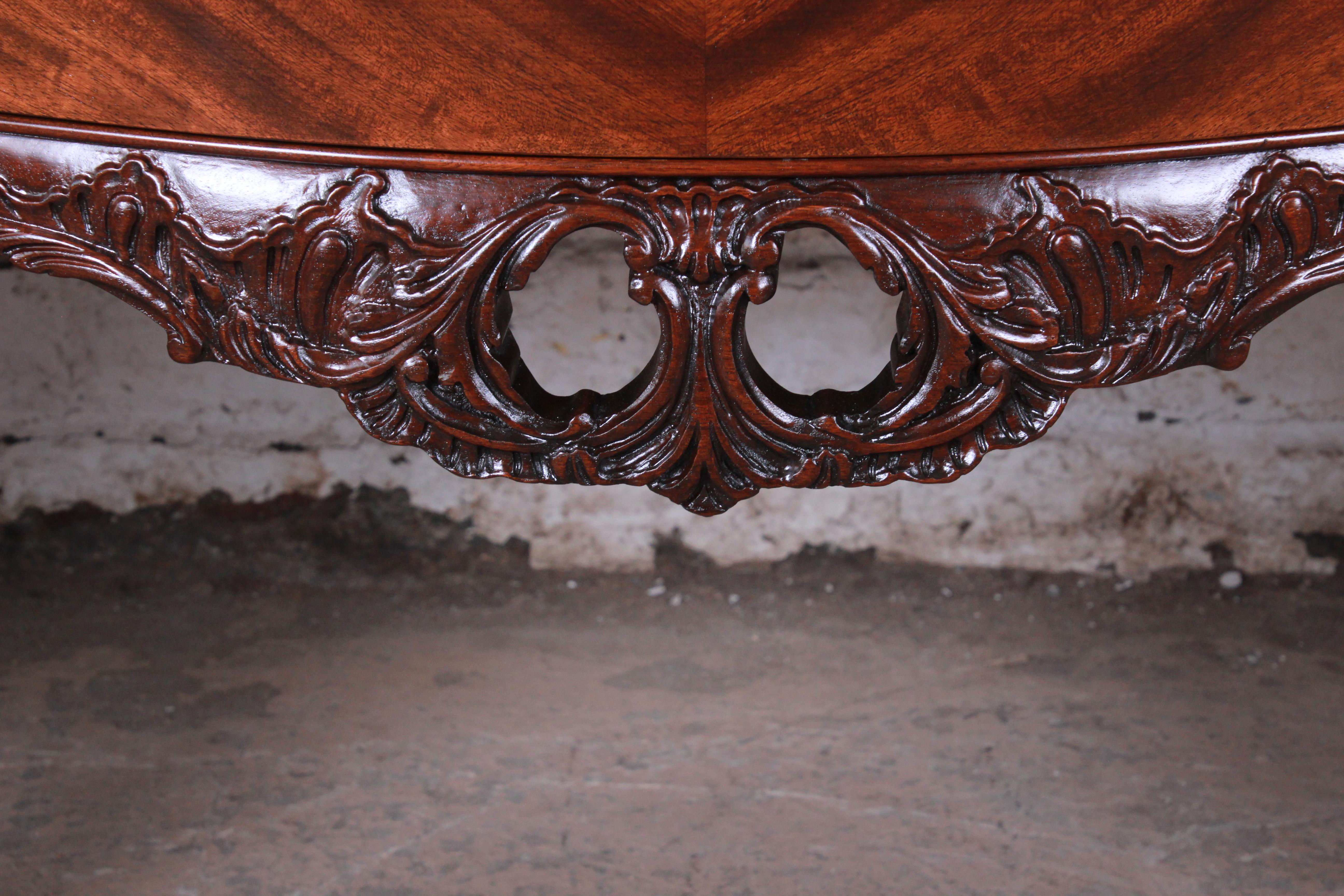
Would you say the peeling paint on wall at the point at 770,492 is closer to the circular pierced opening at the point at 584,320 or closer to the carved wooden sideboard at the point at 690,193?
the circular pierced opening at the point at 584,320

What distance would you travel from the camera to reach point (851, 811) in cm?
113

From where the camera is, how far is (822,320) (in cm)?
158

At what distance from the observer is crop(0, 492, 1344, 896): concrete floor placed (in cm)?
104

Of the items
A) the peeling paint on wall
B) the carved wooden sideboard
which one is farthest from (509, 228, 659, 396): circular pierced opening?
the carved wooden sideboard

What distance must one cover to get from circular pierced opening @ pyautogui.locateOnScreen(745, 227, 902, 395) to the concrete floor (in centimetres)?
27

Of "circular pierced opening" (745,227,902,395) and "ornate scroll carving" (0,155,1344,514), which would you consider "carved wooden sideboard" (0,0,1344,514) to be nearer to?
"ornate scroll carving" (0,155,1344,514)

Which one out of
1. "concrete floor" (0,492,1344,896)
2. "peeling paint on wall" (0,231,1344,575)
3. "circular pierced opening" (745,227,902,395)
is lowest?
"concrete floor" (0,492,1344,896)

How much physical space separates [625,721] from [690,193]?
87 centimetres

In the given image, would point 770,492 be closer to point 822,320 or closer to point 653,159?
point 822,320

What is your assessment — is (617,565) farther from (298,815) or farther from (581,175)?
(581,175)

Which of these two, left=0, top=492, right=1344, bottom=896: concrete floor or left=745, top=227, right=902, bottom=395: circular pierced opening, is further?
left=745, top=227, right=902, bottom=395: circular pierced opening

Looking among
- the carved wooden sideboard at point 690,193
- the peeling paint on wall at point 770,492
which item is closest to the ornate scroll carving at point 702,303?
the carved wooden sideboard at point 690,193

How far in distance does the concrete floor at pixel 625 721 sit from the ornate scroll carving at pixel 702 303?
588 mm

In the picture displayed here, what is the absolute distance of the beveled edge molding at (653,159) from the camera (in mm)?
496
